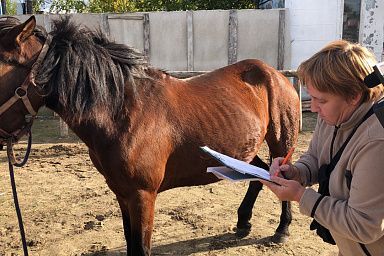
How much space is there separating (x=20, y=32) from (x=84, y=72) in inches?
14.8

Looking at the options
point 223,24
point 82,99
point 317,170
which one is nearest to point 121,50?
point 82,99

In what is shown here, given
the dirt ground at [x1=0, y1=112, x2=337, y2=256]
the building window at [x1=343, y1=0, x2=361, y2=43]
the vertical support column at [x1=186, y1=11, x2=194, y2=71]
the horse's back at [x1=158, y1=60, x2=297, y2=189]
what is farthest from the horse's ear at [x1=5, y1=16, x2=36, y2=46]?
the building window at [x1=343, y1=0, x2=361, y2=43]

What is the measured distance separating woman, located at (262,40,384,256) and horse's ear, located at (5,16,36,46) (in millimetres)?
1391

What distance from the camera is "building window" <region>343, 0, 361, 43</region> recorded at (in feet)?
26.6

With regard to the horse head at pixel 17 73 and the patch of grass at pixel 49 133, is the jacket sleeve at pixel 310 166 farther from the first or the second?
the patch of grass at pixel 49 133

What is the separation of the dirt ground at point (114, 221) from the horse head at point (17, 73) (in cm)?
156

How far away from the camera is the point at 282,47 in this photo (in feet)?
28.0

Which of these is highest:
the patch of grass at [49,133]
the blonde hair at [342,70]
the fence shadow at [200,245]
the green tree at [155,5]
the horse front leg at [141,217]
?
the green tree at [155,5]

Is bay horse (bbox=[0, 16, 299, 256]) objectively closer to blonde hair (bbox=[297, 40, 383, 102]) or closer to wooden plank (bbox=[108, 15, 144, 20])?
blonde hair (bbox=[297, 40, 383, 102])

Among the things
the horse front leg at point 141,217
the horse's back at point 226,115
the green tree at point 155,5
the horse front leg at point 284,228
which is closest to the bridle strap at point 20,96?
the horse front leg at point 141,217

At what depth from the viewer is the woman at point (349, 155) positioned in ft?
4.26

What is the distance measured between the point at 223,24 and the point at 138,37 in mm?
1931

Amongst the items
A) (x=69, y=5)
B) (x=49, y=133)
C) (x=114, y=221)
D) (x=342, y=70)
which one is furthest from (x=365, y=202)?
(x=69, y=5)

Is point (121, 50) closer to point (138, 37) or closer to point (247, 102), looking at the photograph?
point (247, 102)
